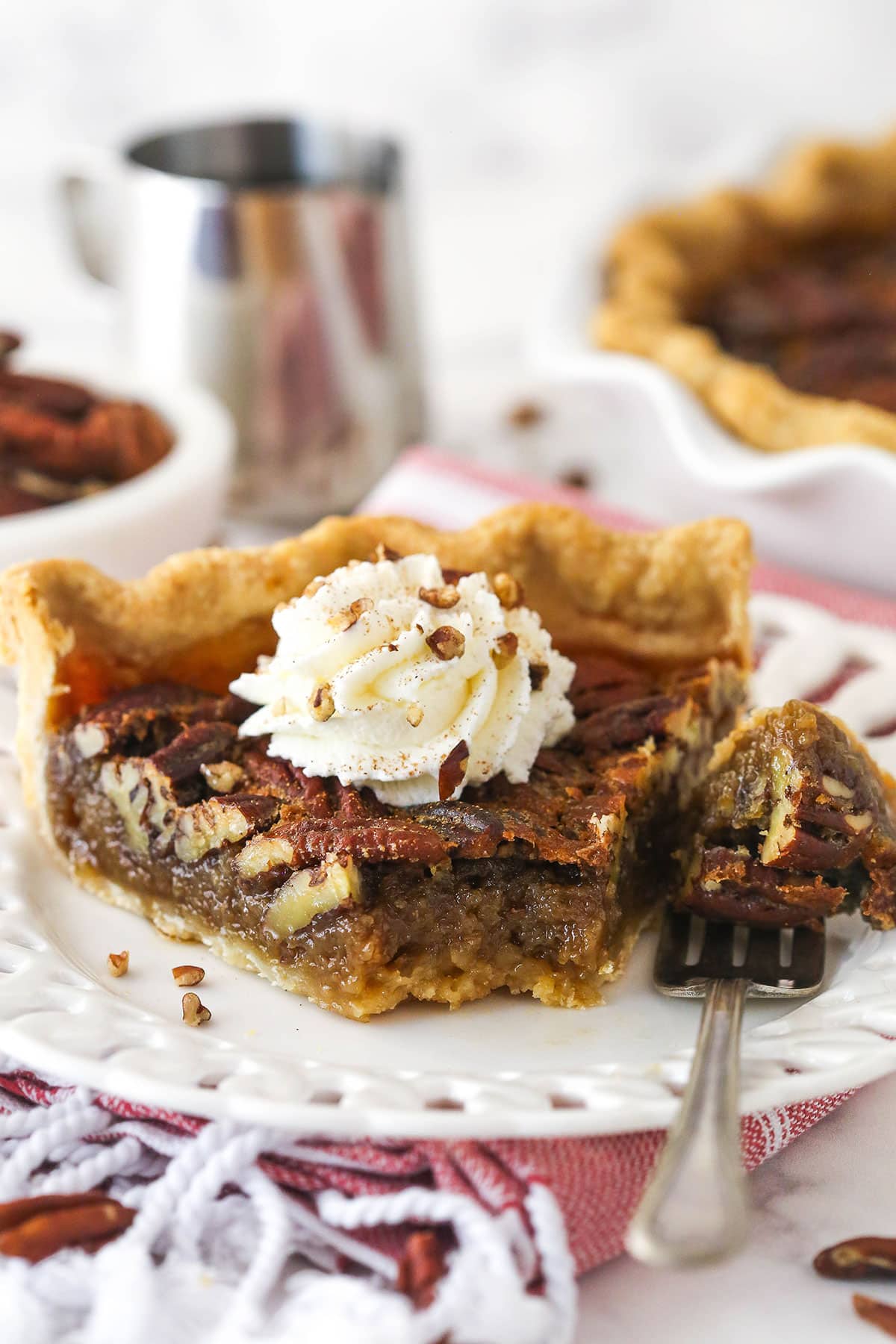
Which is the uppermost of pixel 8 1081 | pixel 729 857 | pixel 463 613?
pixel 463 613

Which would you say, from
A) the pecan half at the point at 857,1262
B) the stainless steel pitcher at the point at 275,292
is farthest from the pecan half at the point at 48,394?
the pecan half at the point at 857,1262

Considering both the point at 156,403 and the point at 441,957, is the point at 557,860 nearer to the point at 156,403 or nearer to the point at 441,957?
the point at 441,957

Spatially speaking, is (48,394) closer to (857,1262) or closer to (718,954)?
(718,954)

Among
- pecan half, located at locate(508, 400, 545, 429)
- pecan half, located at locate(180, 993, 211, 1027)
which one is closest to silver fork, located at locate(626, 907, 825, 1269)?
pecan half, located at locate(180, 993, 211, 1027)

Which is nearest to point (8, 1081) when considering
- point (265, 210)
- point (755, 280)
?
point (265, 210)

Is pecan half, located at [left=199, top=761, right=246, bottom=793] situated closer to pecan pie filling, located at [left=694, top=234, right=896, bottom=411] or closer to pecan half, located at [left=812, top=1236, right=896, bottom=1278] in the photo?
pecan half, located at [left=812, top=1236, right=896, bottom=1278]

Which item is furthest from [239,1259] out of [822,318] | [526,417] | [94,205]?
[822,318]
